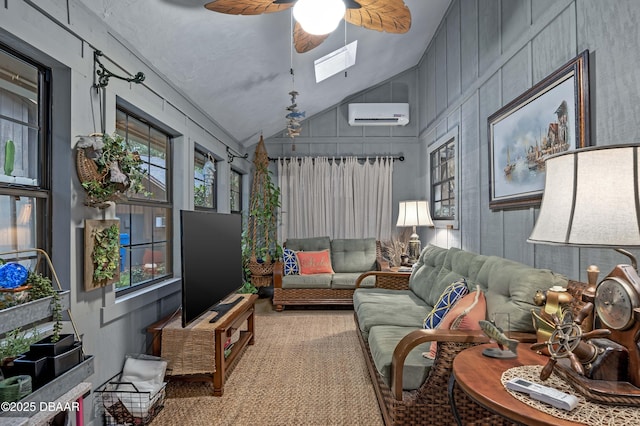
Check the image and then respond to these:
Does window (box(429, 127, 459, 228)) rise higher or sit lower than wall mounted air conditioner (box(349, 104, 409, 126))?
lower

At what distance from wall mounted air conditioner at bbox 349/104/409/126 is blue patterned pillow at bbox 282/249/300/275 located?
2320 millimetres

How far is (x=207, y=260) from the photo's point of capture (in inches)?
108

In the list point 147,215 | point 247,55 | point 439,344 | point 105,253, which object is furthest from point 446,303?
point 247,55

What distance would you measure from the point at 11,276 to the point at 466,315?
1.97 meters

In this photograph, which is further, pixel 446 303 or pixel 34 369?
pixel 446 303

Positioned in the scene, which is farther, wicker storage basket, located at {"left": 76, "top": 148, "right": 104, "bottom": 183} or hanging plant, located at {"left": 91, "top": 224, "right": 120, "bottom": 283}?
hanging plant, located at {"left": 91, "top": 224, "right": 120, "bottom": 283}

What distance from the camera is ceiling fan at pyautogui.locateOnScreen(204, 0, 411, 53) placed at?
1.91m

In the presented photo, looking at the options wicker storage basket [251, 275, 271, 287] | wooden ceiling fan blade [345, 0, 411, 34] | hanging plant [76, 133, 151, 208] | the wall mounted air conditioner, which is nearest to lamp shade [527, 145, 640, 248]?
wooden ceiling fan blade [345, 0, 411, 34]

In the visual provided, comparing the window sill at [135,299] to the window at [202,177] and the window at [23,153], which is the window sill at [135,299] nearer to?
the window at [23,153]

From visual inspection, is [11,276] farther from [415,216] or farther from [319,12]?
[415,216]

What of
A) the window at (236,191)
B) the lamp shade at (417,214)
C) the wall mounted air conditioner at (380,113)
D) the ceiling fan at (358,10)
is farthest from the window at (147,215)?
the wall mounted air conditioner at (380,113)

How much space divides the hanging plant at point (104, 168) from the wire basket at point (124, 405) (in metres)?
1.04

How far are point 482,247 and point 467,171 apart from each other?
803 mm

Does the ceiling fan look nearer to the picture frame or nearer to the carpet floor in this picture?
the picture frame
